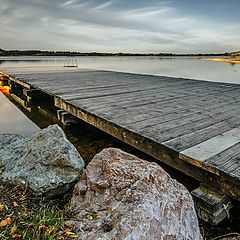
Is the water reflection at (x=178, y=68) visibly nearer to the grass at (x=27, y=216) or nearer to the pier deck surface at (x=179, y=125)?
the pier deck surface at (x=179, y=125)

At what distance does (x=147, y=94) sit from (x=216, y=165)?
12.2 ft

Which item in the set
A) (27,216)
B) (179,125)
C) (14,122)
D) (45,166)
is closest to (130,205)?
(27,216)

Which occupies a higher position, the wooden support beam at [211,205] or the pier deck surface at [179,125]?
the pier deck surface at [179,125]

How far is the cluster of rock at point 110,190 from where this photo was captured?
4.99ft

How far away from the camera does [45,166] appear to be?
2447mm

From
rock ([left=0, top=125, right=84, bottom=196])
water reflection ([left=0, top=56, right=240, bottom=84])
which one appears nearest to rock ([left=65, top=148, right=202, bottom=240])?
rock ([left=0, top=125, right=84, bottom=196])

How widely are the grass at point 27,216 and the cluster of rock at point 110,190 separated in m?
0.08

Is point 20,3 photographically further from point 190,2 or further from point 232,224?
point 232,224

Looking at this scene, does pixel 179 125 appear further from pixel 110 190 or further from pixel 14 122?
pixel 14 122

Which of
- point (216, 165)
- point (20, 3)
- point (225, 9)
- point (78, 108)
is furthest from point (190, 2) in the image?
point (216, 165)

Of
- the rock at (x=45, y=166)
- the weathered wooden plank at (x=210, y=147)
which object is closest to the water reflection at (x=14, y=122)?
the rock at (x=45, y=166)

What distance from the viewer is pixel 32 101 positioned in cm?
834

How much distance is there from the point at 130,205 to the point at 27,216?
88cm

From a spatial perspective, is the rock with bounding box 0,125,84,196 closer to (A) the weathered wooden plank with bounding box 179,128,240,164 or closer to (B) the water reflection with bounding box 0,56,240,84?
(A) the weathered wooden plank with bounding box 179,128,240,164
